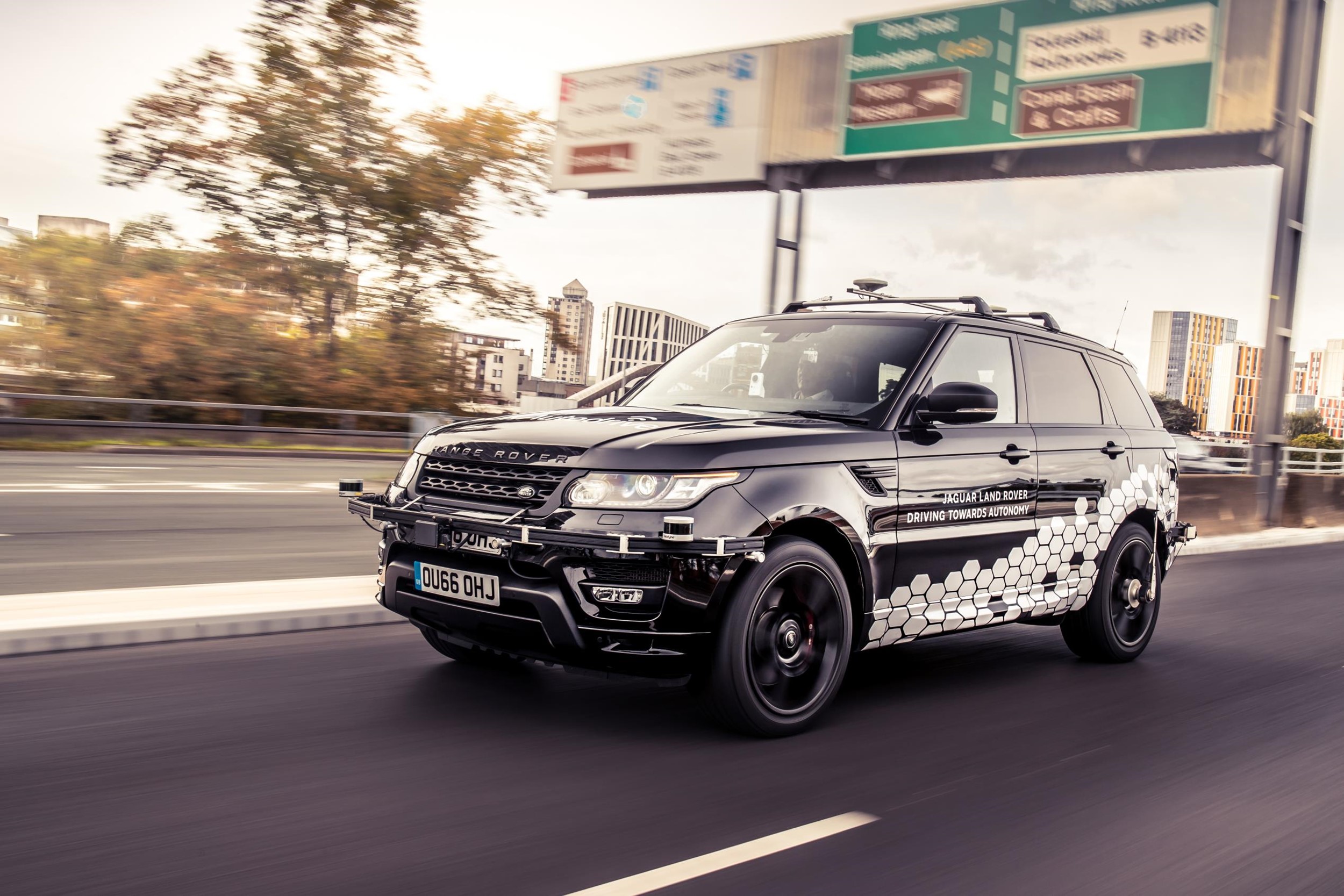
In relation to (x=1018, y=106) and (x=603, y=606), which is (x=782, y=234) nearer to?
(x=1018, y=106)

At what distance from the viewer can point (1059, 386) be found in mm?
6812

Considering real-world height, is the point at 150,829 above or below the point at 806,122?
below

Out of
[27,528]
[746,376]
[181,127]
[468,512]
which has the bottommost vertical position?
[27,528]

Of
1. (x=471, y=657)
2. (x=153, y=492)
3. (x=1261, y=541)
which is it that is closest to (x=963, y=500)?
(x=471, y=657)

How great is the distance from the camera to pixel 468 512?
4910 millimetres

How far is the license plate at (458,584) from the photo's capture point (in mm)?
4738

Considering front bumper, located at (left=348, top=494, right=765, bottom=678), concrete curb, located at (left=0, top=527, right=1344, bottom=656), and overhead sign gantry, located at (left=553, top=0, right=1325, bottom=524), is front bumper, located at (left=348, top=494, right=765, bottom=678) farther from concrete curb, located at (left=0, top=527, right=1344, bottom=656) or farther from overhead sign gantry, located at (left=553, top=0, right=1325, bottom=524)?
overhead sign gantry, located at (left=553, top=0, right=1325, bottom=524)

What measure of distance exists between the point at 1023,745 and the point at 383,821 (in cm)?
279

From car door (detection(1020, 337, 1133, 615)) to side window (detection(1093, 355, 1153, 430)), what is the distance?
0.15 m

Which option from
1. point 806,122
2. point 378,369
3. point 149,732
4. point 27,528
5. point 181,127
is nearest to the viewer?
point 149,732

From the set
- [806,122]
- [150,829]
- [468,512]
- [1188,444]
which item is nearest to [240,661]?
[468,512]

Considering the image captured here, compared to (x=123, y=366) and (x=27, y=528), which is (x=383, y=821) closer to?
(x=27, y=528)

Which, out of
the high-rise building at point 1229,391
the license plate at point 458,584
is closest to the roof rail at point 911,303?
the license plate at point 458,584

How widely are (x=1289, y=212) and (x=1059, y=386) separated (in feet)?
45.2
